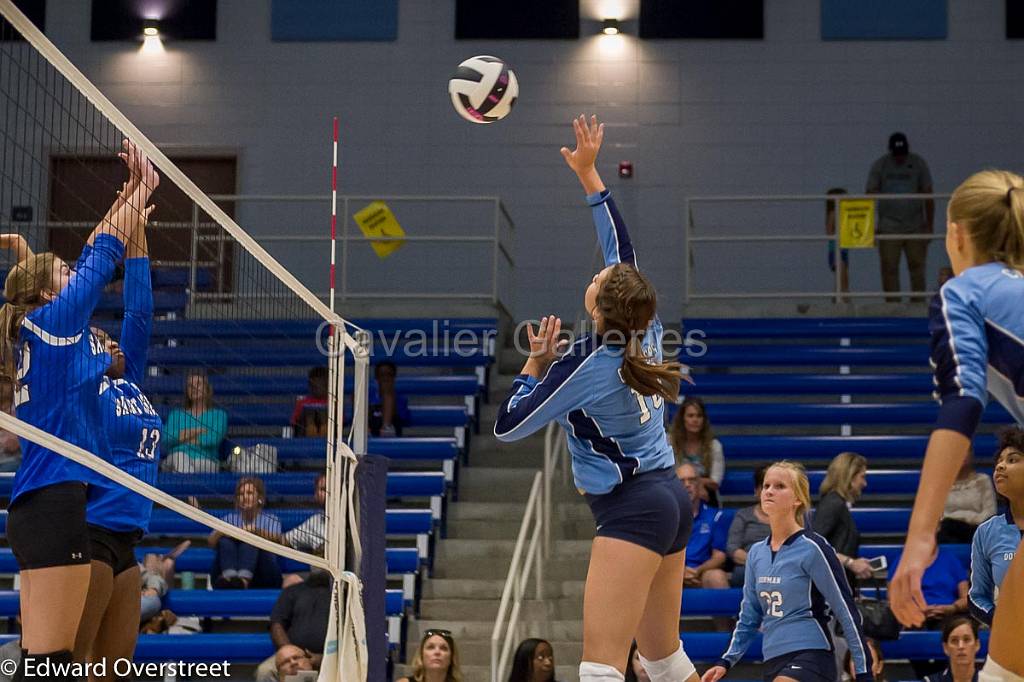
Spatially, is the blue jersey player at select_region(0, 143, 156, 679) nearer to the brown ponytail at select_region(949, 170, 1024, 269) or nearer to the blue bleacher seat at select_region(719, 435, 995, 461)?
the brown ponytail at select_region(949, 170, 1024, 269)

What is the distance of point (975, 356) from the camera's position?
3176mm

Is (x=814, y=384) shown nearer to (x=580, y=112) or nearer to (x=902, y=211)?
(x=902, y=211)

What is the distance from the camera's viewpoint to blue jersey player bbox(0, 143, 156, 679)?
439cm

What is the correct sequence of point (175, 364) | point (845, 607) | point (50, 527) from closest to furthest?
1. point (50, 527)
2. point (845, 607)
3. point (175, 364)

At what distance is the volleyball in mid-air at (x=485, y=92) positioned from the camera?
290 inches

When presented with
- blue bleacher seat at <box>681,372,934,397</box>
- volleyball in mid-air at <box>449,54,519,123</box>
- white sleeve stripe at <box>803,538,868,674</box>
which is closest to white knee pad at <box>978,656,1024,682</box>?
white sleeve stripe at <box>803,538,868,674</box>

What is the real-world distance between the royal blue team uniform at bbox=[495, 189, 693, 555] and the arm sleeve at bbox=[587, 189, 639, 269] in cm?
63

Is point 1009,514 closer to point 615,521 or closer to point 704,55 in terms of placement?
point 615,521

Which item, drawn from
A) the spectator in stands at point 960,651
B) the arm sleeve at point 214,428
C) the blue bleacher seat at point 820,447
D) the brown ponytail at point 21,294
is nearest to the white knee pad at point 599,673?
the brown ponytail at point 21,294

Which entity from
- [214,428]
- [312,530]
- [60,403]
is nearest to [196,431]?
[214,428]

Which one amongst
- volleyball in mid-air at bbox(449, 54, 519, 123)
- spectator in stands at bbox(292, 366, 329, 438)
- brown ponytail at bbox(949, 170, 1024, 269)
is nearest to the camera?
brown ponytail at bbox(949, 170, 1024, 269)

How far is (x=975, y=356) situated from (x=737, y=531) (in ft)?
20.6

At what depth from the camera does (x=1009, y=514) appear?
5379mm

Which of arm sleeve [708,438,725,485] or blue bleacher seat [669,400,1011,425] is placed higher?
blue bleacher seat [669,400,1011,425]
